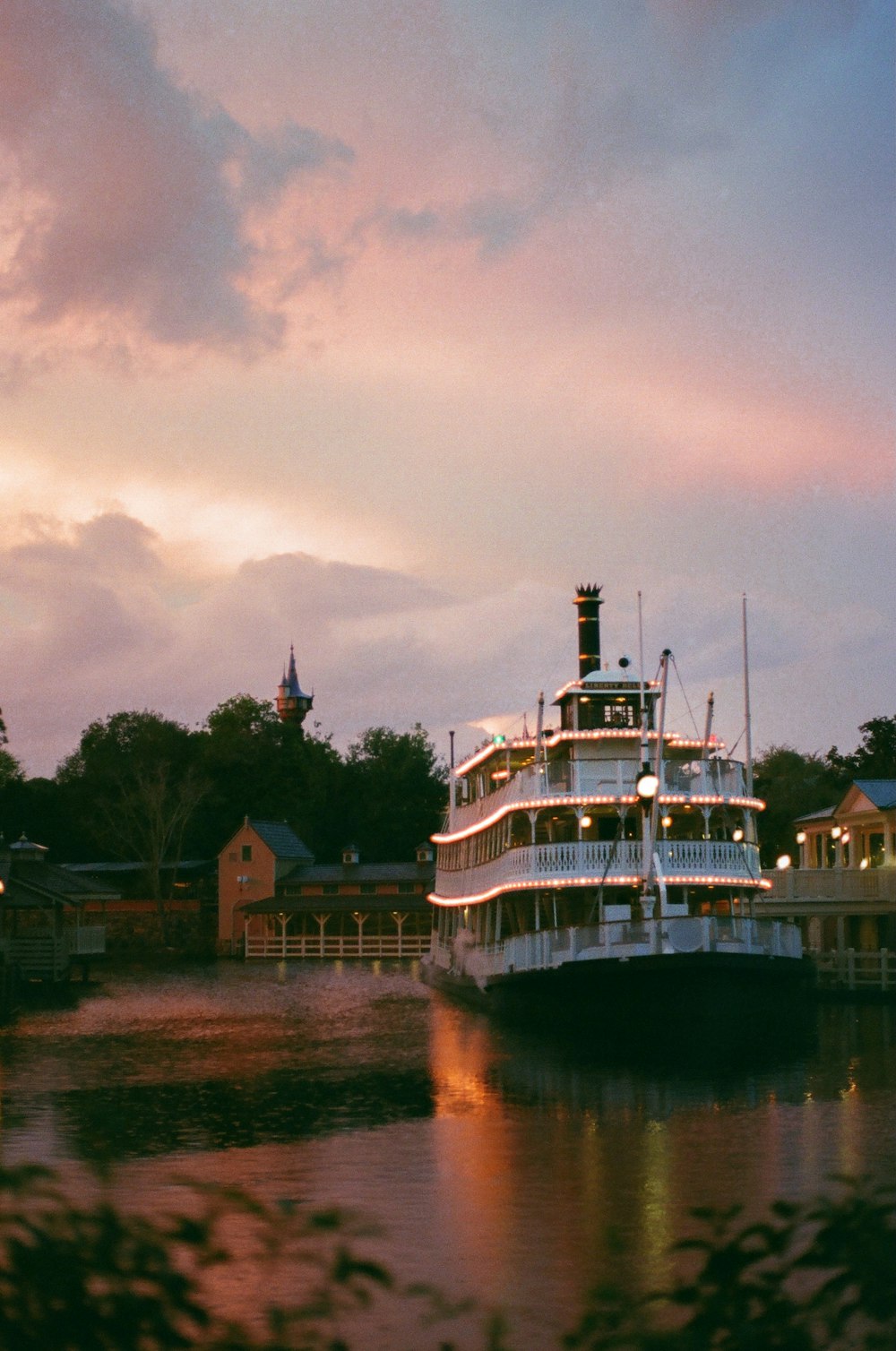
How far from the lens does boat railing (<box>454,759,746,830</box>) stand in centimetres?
3847

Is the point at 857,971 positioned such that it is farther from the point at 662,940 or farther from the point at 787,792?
the point at 787,792

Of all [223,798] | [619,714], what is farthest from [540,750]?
[223,798]

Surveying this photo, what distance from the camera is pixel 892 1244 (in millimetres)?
6305

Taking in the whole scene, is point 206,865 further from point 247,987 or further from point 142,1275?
point 142,1275

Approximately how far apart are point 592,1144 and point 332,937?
250ft

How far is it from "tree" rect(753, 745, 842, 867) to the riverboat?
30569mm

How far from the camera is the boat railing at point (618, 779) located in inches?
1515

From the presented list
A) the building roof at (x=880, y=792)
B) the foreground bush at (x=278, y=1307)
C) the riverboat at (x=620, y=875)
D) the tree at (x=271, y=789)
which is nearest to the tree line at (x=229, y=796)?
the tree at (x=271, y=789)

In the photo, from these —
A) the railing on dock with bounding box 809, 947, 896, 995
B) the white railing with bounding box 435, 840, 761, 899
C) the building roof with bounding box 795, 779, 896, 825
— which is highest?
the building roof with bounding box 795, 779, 896, 825

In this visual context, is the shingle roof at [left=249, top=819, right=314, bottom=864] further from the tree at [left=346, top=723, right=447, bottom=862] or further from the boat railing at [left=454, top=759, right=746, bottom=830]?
the boat railing at [left=454, top=759, right=746, bottom=830]

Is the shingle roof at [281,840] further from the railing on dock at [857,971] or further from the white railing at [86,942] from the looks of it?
the railing on dock at [857,971]

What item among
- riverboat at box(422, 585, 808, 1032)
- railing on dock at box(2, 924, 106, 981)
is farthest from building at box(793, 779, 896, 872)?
railing on dock at box(2, 924, 106, 981)

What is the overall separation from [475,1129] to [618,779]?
17395mm

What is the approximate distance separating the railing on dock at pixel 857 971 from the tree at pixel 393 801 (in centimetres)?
6490
